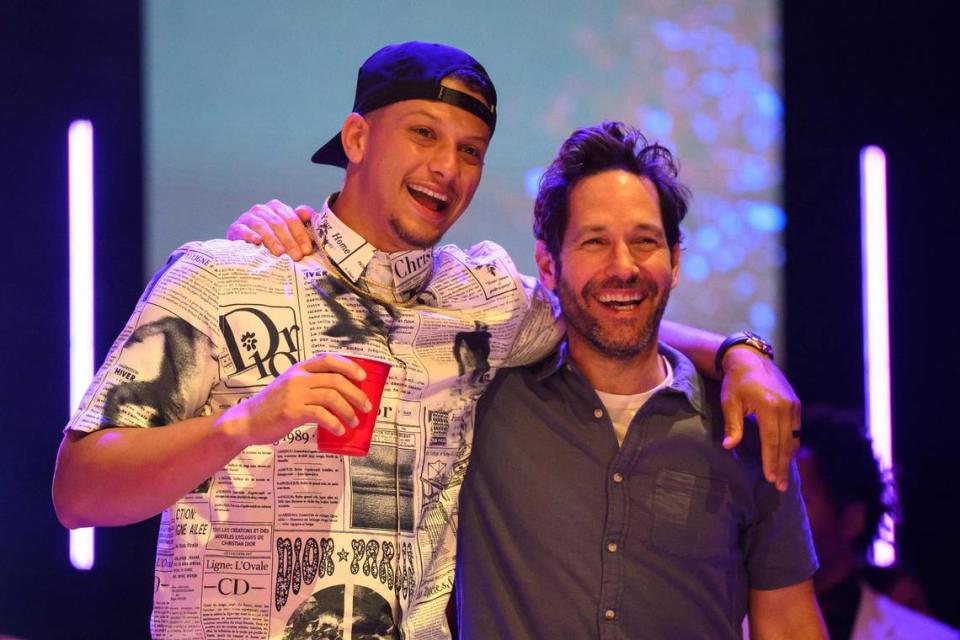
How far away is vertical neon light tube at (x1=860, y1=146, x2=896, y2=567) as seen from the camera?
3988mm

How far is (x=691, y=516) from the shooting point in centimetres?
204

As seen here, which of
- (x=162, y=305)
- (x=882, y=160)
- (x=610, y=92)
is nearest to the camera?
(x=162, y=305)

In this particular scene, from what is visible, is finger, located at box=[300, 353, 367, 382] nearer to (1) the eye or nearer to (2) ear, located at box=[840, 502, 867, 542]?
(1) the eye

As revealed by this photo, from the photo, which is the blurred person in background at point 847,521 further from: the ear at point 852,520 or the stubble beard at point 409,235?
the stubble beard at point 409,235

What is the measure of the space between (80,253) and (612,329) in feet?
7.96

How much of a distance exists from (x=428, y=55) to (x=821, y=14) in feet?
8.43

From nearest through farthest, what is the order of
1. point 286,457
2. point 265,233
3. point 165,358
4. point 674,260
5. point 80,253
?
point 165,358 < point 286,457 < point 265,233 < point 674,260 < point 80,253

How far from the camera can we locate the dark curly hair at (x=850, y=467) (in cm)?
295

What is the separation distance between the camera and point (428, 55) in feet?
6.48

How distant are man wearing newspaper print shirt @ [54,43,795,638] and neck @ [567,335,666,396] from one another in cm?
10

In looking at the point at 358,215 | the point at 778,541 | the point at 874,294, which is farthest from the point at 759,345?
the point at 874,294

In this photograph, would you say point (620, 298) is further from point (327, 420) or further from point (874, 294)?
point (874, 294)

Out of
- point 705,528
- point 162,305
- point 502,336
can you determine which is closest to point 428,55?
point 502,336

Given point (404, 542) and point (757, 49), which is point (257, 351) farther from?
point (757, 49)
